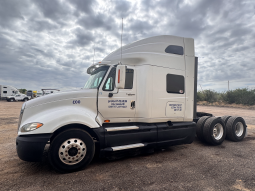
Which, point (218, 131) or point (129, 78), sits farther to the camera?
point (218, 131)

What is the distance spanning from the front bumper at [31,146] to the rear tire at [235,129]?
6287 mm

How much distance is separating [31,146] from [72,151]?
81 cm

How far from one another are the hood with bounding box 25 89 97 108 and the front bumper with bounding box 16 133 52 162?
2.63 ft

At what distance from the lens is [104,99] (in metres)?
4.18

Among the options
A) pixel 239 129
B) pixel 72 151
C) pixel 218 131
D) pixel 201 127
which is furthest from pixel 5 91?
pixel 239 129

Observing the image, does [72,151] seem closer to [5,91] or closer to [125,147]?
[125,147]

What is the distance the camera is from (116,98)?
4.28 meters

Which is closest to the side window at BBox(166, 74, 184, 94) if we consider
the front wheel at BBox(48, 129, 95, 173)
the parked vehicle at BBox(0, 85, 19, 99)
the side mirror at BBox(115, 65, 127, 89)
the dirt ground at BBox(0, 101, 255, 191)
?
the side mirror at BBox(115, 65, 127, 89)

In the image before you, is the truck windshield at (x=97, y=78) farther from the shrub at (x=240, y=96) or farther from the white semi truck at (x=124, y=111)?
the shrub at (x=240, y=96)

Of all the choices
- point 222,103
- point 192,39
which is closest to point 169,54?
point 192,39

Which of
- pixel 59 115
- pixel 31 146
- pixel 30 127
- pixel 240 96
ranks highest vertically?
pixel 240 96

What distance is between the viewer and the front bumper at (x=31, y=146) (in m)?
3.27

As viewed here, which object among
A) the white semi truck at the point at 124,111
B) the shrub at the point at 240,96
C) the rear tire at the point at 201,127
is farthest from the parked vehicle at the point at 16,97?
the shrub at the point at 240,96

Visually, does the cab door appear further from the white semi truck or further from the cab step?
the cab step
